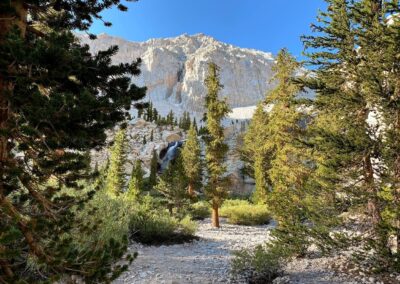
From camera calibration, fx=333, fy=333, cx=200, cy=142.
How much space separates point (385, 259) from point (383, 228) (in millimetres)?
608

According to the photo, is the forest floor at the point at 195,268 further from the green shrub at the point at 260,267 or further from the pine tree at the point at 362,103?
the pine tree at the point at 362,103

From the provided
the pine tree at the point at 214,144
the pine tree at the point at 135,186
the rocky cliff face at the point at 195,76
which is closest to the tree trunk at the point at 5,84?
the pine tree at the point at 135,186

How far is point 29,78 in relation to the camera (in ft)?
9.95

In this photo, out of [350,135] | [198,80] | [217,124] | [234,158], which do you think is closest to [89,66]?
[350,135]

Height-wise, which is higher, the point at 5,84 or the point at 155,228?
the point at 5,84

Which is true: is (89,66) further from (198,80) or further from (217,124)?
(198,80)

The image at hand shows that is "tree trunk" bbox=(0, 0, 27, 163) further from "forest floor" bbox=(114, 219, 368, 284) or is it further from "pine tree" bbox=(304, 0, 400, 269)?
"pine tree" bbox=(304, 0, 400, 269)

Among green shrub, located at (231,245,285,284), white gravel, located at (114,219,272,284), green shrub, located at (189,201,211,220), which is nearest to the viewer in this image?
white gravel, located at (114,219,272,284)

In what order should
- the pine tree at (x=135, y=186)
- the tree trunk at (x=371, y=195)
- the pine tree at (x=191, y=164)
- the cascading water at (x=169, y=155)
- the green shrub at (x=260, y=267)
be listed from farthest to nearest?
the cascading water at (x=169, y=155) → the pine tree at (x=191, y=164) → the pine tree at (x=135, y=186) → the green shrub at (x=260, y=267) → the tree trunk at (x=371, y=195)

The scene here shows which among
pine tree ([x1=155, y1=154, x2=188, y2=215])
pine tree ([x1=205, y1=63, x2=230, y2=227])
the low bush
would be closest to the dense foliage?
the low bush

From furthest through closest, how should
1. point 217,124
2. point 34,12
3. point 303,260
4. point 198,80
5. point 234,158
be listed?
point 198,80 → point 234,158 → point 217,124 → point 303,260 → point 34,12

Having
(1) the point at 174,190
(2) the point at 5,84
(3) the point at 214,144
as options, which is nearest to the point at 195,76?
(1) the point at 174,190

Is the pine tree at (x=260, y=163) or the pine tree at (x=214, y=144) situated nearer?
the pine tree at (x=214, y=144)

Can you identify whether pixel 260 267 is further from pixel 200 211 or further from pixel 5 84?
pixel 200 211
